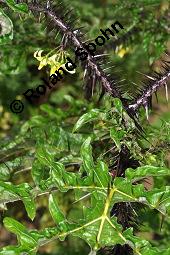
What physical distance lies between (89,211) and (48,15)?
0.51 metres

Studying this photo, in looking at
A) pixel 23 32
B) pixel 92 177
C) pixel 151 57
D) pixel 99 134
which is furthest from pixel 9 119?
pixel 92 177

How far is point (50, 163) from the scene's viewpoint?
139 cm

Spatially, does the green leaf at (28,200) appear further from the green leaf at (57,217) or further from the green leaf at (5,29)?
the green leaf at (5,29)

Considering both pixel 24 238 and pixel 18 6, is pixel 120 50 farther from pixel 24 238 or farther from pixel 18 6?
pixel 24 238

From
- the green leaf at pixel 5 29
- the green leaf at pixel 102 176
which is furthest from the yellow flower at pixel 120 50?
the green leaf at pixel 102 176

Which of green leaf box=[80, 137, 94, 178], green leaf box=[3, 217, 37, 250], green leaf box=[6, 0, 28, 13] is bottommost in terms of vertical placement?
green leaf box=[3, 217, 37, 250]

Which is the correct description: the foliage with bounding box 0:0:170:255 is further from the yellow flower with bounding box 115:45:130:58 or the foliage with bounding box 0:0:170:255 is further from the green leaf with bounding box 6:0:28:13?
the yellow flower with bounding box 115:45:130:58

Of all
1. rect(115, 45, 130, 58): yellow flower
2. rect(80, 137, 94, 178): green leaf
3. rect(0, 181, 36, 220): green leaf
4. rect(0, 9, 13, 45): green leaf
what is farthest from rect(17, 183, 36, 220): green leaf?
rect(115, 45, 130, 58): yellow flower

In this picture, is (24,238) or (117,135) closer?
(24,238)

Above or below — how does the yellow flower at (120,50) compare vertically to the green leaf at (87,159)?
above

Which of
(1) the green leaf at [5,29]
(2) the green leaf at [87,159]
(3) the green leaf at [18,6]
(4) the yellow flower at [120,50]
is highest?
(3) the green leaf at [18,6]

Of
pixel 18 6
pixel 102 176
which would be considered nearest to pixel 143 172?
pixel 102 176

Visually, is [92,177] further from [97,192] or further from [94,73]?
[94,73]

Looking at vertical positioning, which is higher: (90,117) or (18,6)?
(18,6)
